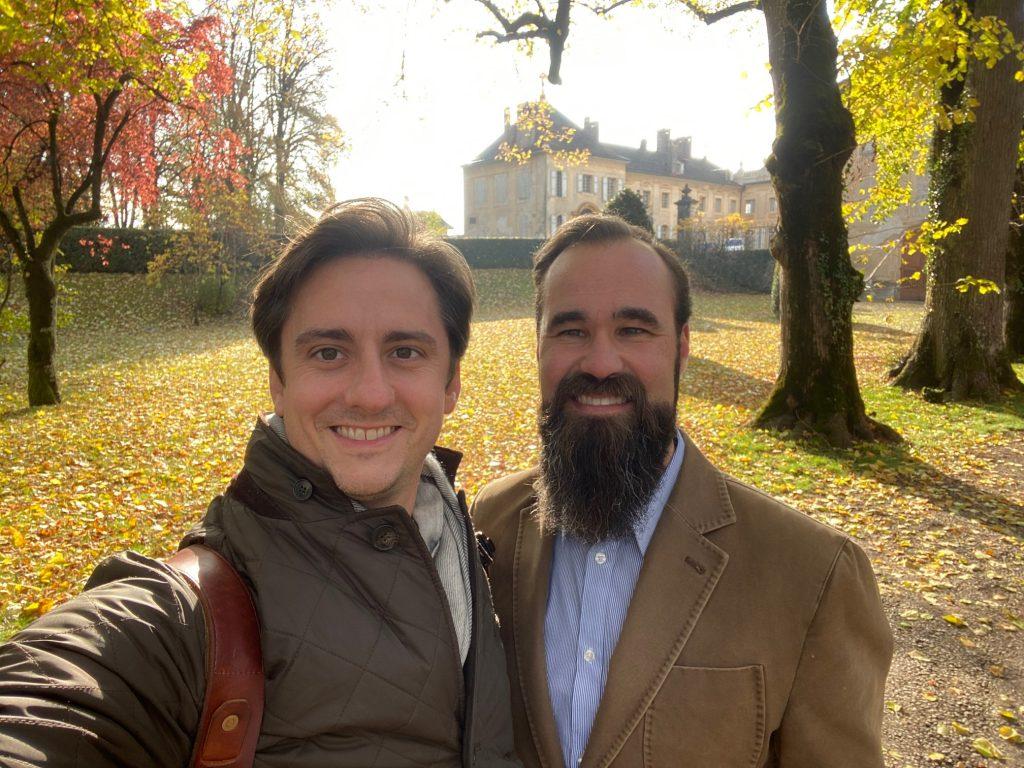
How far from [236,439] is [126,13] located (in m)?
5.44

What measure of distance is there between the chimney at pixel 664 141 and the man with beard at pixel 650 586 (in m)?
69.7

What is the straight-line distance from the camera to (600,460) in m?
2.28

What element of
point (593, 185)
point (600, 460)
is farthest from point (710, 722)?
point (593, 185)

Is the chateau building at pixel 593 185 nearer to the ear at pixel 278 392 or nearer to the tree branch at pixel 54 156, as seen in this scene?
the tree branch at pixel 54 156


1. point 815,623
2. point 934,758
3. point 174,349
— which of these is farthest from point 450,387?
point 174,349

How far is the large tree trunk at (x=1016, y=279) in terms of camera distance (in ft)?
47.1

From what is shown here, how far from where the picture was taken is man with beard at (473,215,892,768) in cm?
179

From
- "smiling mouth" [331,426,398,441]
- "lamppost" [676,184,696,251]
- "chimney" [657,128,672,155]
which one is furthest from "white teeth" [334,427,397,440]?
"chimney" [657,128,672,155]

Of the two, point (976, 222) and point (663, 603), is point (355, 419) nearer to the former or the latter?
point (663, 603)

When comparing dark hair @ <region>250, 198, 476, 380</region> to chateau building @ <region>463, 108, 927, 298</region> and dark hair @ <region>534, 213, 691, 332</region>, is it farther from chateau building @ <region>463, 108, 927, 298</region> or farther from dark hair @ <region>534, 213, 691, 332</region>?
chateau building @ <region>463, 108, 927, 298</region>

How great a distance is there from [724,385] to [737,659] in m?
12.9

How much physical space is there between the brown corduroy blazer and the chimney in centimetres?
7022

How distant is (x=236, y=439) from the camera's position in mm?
9727

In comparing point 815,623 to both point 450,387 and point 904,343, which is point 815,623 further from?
point 904,343
